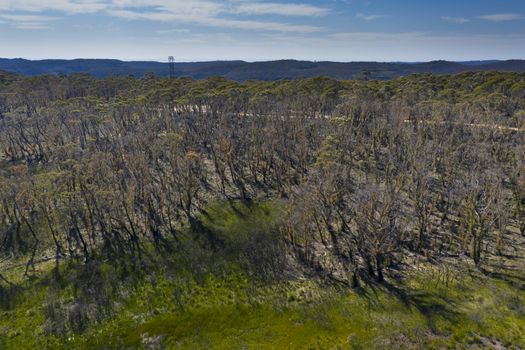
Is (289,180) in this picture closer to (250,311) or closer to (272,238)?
(272,238)

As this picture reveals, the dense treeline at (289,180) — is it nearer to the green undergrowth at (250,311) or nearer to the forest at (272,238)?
the forest at (272,238)

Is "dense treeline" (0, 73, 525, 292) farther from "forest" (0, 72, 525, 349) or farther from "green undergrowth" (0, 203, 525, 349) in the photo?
"green undergrowth" (0, 203, 525, 349)

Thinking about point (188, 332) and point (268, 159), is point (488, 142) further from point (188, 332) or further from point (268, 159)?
point (188, 332)

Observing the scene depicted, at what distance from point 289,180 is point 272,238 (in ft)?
43.9

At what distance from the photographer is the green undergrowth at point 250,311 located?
31.2 m

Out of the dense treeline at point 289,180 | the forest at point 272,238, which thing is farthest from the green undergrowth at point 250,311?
the dense treeline at point 289,180

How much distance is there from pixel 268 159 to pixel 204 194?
14209 mm

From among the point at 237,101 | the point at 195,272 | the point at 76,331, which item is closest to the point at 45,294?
the point at 76,331

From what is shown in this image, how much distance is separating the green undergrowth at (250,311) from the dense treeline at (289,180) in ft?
12.0

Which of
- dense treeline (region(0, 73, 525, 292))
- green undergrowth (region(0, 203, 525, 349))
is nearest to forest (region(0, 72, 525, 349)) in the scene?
green undergrowth (region(0, 203, 525, 349))

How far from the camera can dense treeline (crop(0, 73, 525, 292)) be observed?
141ft

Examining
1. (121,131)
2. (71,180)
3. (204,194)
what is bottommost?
(204,194)

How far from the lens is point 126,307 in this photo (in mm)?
36406

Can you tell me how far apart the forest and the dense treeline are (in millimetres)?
375
